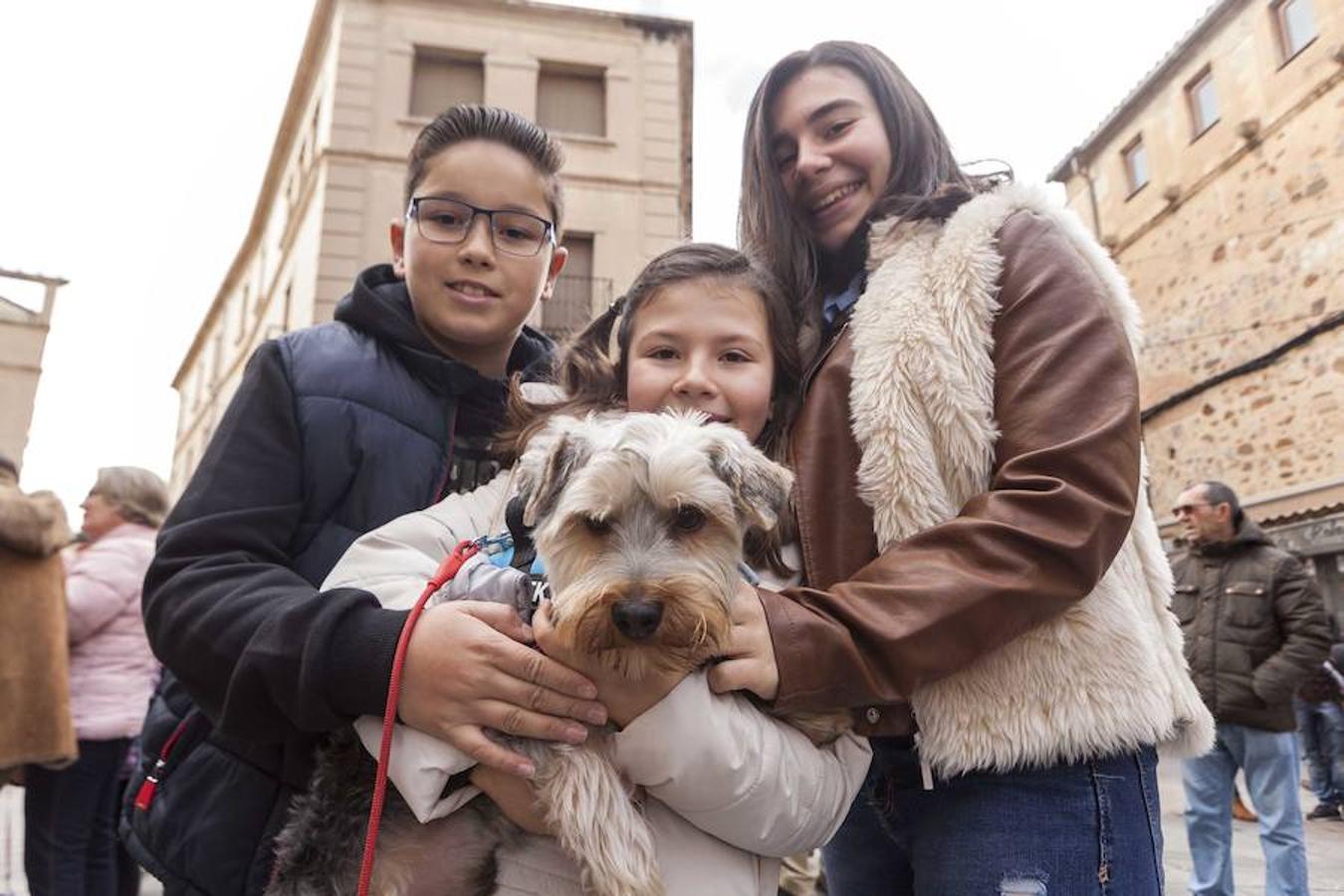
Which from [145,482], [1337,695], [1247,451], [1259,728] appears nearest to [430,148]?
[145,482]

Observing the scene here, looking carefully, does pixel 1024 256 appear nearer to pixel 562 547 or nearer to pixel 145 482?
pixel 562 547

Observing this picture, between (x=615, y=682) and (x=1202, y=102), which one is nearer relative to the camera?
(x=615, y=682)

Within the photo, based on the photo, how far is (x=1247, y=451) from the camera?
47.8ft

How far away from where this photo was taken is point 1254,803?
5.49m

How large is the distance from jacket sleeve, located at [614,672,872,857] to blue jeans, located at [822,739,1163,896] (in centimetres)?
21

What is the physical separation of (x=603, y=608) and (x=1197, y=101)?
19.1m

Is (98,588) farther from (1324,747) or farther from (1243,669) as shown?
(1324,747)

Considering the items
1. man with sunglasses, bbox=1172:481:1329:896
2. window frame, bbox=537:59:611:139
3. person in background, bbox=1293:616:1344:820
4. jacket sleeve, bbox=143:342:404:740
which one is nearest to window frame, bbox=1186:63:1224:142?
window frame, bbox=537:59:611:139

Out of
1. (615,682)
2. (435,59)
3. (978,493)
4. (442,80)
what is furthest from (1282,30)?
(615,682)

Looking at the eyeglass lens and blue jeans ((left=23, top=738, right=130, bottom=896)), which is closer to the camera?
the eyeglass lens

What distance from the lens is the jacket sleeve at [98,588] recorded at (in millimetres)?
4633

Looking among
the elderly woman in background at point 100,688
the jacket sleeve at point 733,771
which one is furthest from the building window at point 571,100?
the jacket sleeve at point 733,771

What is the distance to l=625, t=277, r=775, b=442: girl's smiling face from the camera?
206cm

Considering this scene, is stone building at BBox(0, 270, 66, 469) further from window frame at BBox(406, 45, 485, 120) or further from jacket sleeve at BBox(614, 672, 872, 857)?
jacket sleeve at BBox(614, 672, 872, 857)
